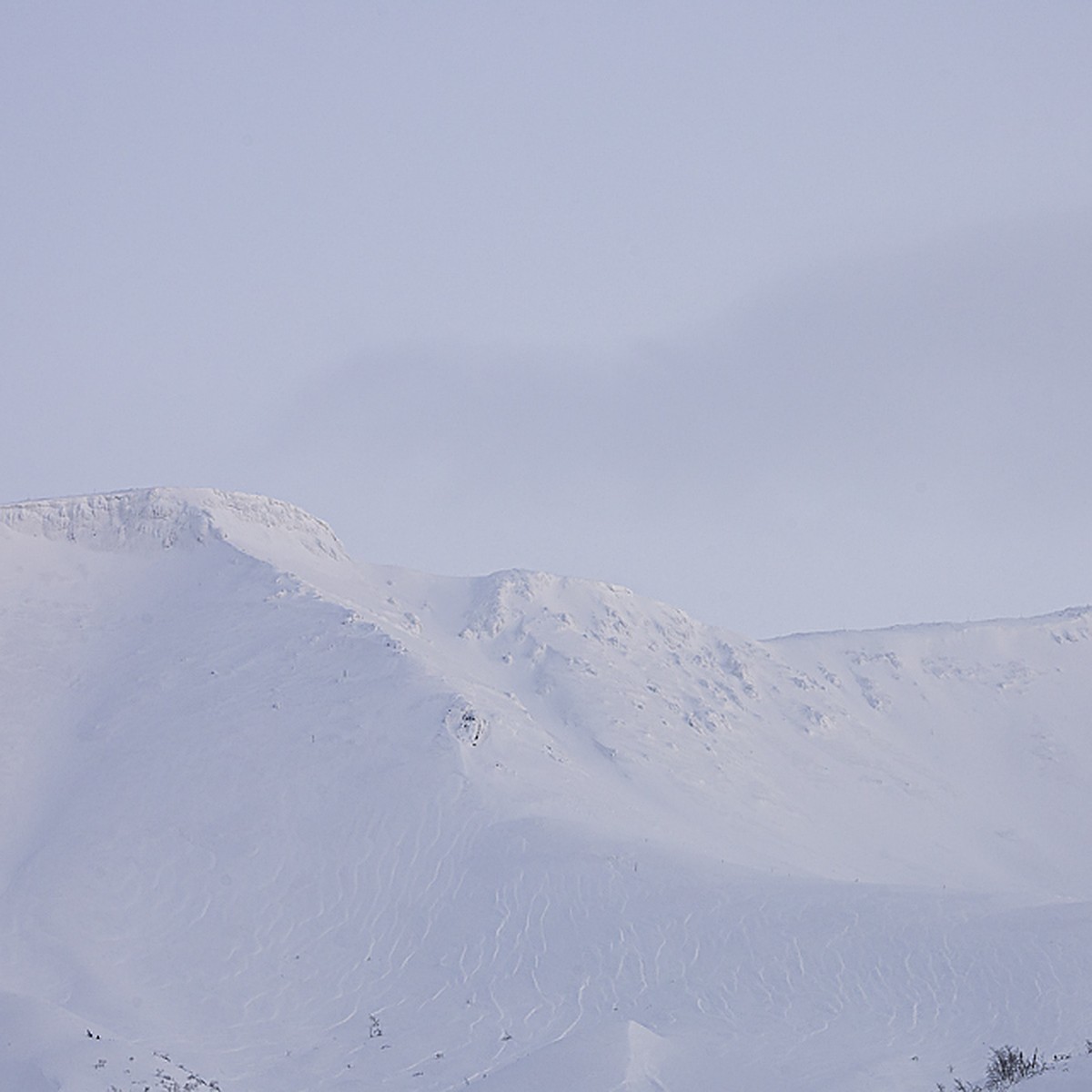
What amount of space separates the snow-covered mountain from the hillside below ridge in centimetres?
15

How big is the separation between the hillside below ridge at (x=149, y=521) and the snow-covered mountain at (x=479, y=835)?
0.15 meters

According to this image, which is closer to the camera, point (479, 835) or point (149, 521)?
point (479, 835)

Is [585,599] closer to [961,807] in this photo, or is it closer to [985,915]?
[961,807]

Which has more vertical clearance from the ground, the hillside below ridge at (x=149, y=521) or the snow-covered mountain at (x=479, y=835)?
the hillside below ridge at (x=149, y=521)

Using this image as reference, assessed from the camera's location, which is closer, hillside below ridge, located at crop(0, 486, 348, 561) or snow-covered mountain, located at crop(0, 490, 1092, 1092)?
snow-covered mountain, located at crop(0, 490, 1092, 1092)

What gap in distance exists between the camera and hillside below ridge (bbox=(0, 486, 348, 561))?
53.0 metres

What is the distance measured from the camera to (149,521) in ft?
177

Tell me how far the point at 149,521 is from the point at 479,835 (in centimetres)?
2497

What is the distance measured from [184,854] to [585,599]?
28405 mm

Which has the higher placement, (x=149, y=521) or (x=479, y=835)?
(x=149, y=521)

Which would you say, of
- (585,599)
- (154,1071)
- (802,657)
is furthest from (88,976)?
(802,657)

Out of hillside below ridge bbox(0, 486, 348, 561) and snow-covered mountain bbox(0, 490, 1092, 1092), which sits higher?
hillside below ridge bbox(0, 486, 348, 561)

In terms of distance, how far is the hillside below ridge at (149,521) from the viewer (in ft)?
174

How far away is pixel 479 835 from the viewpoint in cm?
3559
